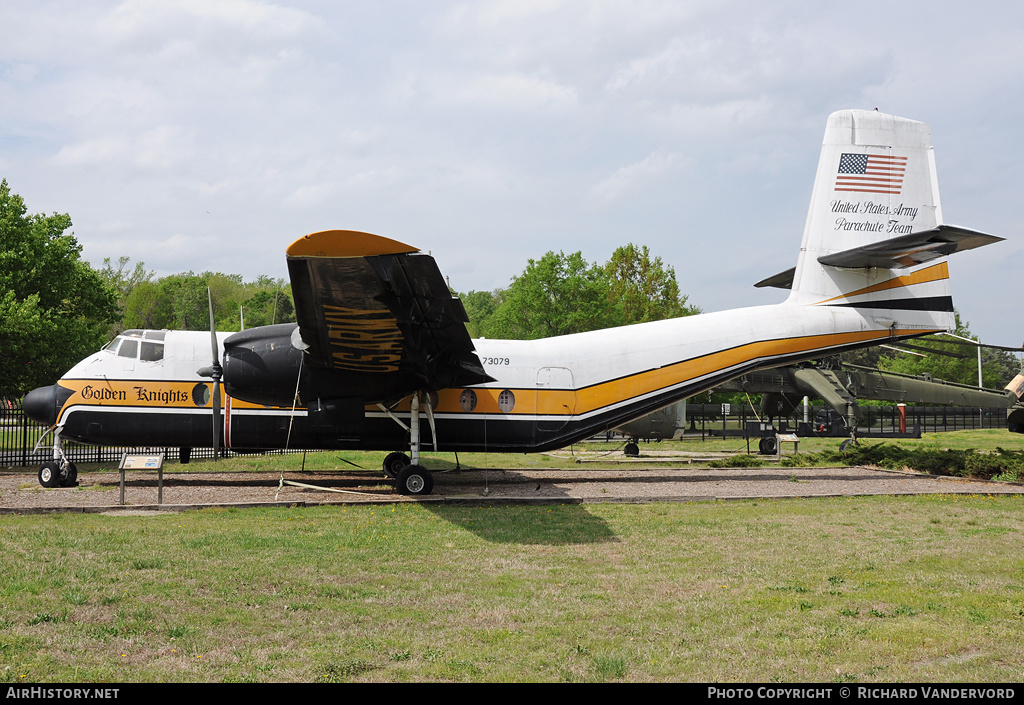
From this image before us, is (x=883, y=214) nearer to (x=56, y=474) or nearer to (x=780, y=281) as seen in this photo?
(x=780, y=281)

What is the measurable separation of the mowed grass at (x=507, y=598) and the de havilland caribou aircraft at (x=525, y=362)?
292cm

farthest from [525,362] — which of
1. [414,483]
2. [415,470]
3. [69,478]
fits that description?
[69,478]

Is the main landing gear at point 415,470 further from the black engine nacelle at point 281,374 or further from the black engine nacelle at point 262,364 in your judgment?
the black engine nacelle at point 262,364

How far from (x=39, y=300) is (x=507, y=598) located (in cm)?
2059

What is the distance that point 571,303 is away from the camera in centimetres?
4703

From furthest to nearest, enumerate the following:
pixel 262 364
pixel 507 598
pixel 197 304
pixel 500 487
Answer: pixel 197 304 → pixel 500 487 → pixel 262 364 → pixel 507 598

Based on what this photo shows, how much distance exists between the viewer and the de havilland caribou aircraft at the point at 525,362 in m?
12.6

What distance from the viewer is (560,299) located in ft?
155

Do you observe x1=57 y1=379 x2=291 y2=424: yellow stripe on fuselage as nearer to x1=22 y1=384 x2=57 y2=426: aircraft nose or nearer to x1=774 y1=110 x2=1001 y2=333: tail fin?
x1=22 y1=384 x2=57 y2=426: aircraft nose

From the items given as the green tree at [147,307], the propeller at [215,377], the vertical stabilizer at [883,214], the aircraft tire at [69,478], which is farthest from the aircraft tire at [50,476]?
the green tree at [147,307]

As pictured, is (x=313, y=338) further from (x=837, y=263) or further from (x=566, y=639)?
(x=837, y=263)

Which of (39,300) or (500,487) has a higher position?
(39,300)
